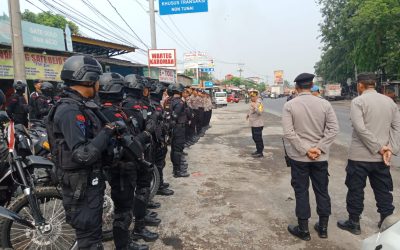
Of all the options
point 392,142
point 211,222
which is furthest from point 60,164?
point 392,142

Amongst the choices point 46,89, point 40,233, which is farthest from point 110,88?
point 46,89

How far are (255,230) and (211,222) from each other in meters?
0.58

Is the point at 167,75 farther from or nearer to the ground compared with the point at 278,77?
nearer to the ground

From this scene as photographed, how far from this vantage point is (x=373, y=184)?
4055mm

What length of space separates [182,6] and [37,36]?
5.27 metres

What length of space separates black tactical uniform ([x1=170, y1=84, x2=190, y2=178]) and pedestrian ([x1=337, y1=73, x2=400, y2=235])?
135 inches

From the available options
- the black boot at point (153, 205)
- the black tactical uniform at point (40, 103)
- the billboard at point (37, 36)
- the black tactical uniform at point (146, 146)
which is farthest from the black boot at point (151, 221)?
the billboard at point (37, 36)

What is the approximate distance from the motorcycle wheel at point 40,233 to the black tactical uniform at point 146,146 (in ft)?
2.50

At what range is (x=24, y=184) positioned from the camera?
126 inches

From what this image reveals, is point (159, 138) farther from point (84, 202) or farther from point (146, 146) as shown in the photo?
point (84, 202)

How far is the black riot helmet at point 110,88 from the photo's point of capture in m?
3.58

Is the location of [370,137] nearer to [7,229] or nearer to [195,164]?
[7,229]

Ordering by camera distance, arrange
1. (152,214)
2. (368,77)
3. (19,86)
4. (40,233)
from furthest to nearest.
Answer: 1. (19,86)
2. (152,214)
3. (368,77)
4. (40,233)

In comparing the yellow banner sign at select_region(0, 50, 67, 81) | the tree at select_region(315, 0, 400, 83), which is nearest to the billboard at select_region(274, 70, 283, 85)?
the tree at select_region(315, 0, 400, 83)
